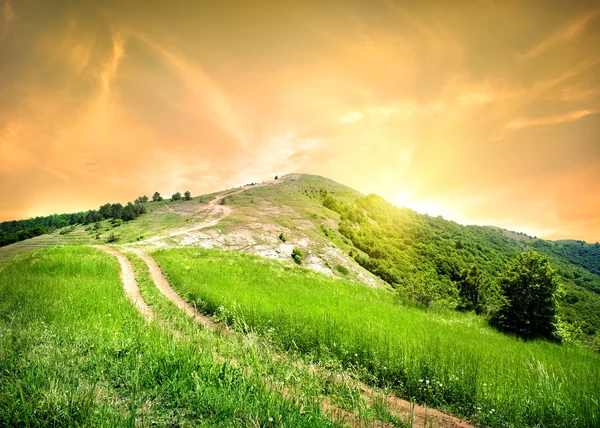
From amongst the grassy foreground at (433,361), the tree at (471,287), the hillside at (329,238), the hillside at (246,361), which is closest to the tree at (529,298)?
the hillside at (246,361)

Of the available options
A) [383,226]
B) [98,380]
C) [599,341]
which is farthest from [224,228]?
[383,226]

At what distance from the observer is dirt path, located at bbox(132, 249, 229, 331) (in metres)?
13.6

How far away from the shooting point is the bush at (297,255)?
5541cm

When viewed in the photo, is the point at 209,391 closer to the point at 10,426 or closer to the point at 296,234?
the point at 10,426

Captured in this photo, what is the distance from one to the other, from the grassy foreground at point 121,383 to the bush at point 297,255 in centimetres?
4601

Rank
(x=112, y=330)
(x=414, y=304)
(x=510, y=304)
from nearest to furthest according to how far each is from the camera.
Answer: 1. (x=112, y=330)
2. (x=510, y=304)
3. (x=414, y=304)

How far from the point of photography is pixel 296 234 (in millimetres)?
67125

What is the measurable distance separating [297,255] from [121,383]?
5073 cm

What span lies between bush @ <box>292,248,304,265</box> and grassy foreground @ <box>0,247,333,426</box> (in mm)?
46013

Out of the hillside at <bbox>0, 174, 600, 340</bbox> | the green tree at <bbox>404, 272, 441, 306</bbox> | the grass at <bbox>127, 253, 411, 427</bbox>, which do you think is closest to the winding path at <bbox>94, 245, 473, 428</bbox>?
the grass at <bbox>127, 253, 411, 427</bbox>

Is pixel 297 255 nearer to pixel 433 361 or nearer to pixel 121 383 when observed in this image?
pixel 433 361

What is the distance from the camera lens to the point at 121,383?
612 centimetres

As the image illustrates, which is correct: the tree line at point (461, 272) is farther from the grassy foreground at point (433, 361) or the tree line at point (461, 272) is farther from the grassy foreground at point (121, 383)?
the grassy foreground at point (121, 383)

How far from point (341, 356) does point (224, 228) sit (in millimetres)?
49142
